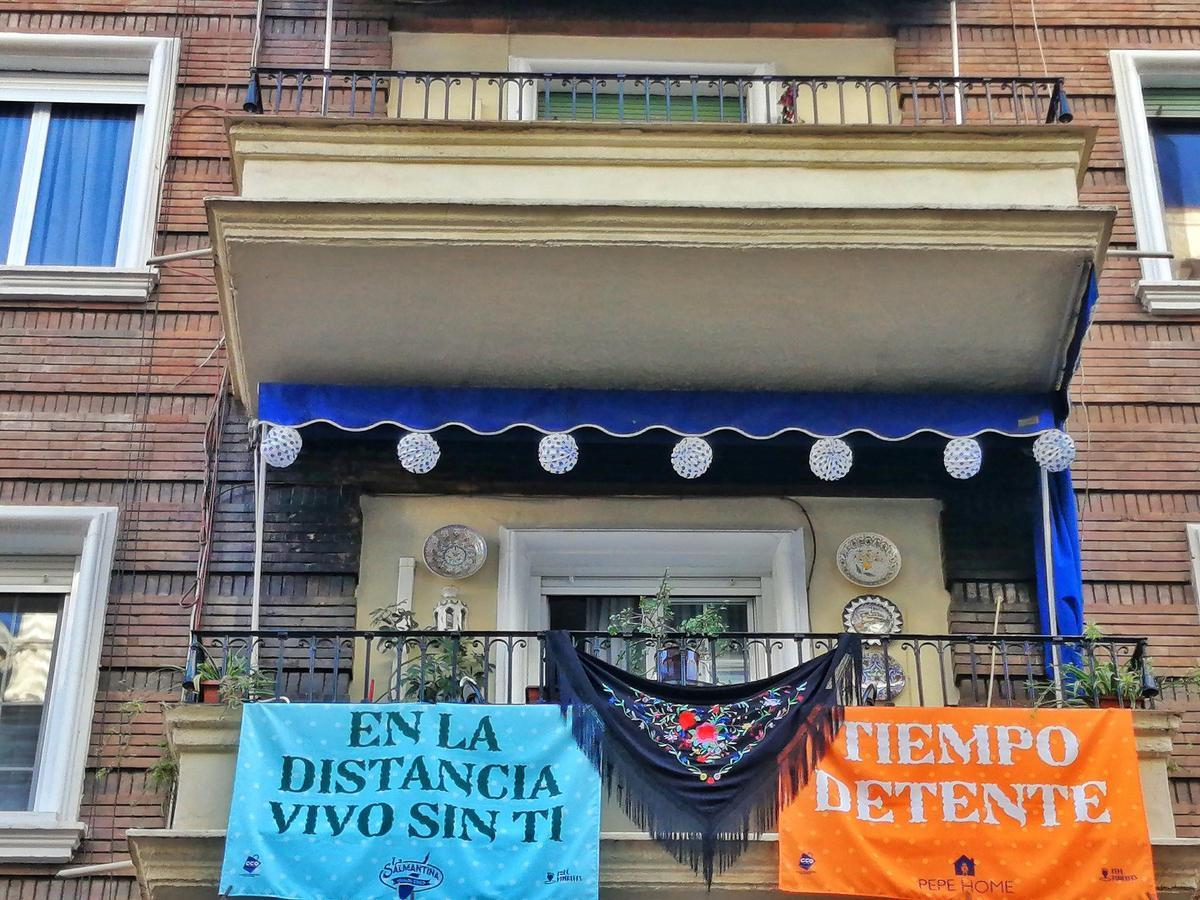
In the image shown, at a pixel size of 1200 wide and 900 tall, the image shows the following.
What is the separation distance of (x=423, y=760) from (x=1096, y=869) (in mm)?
3550

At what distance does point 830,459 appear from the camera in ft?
34.3

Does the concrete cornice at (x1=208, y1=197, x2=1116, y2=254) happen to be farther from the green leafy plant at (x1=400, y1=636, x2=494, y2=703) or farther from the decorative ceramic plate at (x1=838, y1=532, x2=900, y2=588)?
the green leafy plant at (x1=400, y1=636, x2=494, y2=703)

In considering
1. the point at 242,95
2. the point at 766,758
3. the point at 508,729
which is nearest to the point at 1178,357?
the point at 766,758

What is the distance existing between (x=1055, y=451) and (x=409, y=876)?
4.61 metres

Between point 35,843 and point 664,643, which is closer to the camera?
point 664,643

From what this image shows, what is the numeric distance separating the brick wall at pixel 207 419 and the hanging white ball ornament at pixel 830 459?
5.86ft

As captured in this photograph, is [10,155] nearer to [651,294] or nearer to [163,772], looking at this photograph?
[163,772]

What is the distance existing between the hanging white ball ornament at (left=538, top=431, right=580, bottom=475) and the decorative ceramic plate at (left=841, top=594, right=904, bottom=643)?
2.00 m

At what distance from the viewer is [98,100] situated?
12430 millimetres

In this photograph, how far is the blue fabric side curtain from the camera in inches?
404

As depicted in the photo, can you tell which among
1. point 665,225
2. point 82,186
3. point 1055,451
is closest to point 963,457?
point 1055,451

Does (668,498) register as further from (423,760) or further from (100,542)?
(100,542)

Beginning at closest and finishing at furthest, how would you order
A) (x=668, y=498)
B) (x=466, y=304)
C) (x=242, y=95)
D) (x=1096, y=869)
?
(x=1096, y=869)
(x=466, y=304)
(x=668, y=498)
(x=242, y=95)

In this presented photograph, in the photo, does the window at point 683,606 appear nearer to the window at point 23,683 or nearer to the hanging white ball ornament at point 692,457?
the hanging white ball ornament at point 692,457
